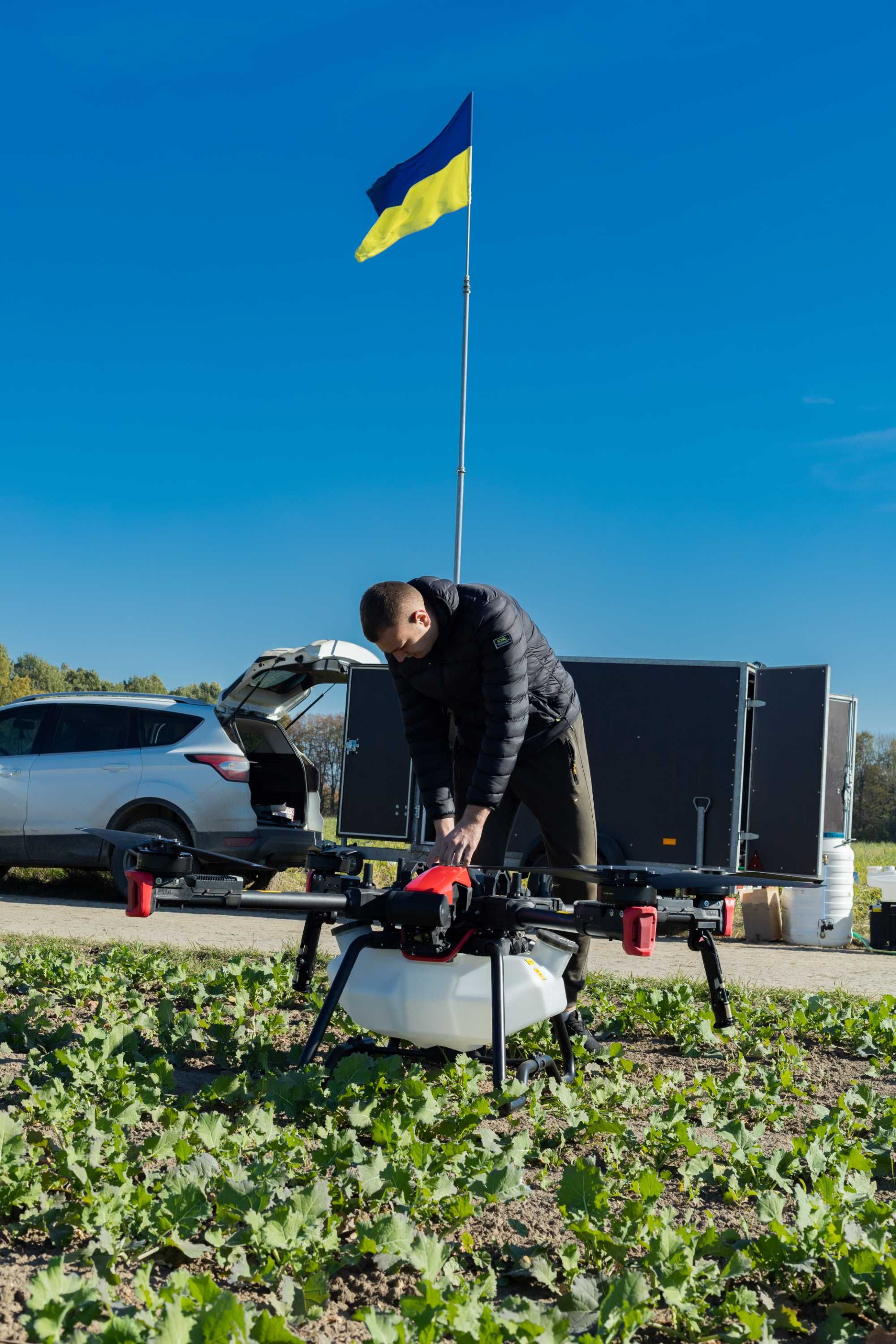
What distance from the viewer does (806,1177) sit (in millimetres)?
2953

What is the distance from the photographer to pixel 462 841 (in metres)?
3.87

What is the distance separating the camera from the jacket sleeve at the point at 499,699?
13.6ft

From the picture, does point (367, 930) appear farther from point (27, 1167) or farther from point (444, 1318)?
point (444, 1318)

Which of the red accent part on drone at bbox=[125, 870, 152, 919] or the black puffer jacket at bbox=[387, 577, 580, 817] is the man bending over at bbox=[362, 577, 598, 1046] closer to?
the black puffer jacket at bbox=[387, 577, 580, 817]

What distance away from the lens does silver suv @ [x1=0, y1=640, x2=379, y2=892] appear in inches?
413

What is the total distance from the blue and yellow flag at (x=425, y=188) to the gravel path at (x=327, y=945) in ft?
28.8

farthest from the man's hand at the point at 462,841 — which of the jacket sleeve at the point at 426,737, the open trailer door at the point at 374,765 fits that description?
the open trailer door at the point at 374,765

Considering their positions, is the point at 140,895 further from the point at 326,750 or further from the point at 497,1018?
the point at 326,750

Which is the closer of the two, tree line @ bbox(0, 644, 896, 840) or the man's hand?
the man's hand

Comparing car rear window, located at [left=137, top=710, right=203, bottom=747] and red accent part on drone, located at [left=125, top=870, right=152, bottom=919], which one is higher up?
car rear window, located at [left=137, top=710, right=203, bottom=747]

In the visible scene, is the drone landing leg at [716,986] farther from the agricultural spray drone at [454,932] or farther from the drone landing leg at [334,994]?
the drone landing leg at [334,994]

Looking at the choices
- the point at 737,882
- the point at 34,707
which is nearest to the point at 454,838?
the point at 737,882

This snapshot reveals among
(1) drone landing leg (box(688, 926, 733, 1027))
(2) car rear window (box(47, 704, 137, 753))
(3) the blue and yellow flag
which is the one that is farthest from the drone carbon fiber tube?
(3) the blue and yellow flag

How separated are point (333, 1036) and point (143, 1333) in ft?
8.86
